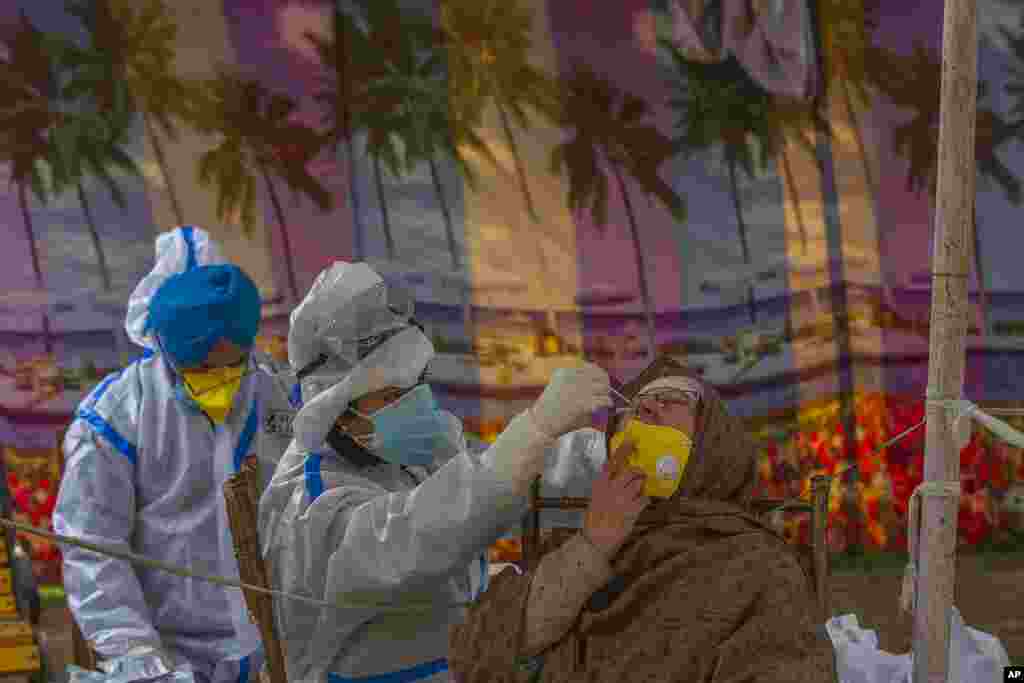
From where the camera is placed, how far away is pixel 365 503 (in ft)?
9.48

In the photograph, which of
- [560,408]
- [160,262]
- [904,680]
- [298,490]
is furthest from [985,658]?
[160,262]

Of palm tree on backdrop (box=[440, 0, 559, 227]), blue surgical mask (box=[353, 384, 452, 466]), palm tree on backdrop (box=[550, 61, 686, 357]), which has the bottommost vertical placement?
blue surgical mask (box=[353, 384, 452, 466])

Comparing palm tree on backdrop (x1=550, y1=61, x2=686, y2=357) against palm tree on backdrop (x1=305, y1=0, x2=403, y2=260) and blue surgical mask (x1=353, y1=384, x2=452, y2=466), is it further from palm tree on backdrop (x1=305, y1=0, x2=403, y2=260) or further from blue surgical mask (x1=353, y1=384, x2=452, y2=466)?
blue surgical mask (x1=353, y1=384, x2=452, y2=466)

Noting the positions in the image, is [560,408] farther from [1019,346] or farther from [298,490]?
[1019,346]

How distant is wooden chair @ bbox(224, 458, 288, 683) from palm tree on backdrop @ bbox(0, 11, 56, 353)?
369 centimetres

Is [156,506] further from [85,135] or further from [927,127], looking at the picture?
[927,127]

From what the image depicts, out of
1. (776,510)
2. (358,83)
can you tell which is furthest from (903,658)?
(358,83)

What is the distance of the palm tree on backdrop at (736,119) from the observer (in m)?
6.65

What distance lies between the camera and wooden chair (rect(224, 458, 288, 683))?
2.91 meters

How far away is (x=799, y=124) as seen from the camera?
6738 millimetres

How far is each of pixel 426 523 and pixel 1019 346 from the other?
4800mm

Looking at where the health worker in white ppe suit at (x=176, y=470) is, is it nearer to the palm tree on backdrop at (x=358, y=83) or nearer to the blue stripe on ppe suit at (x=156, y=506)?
the blue stripe on ppe suit at (x=156, y=506)

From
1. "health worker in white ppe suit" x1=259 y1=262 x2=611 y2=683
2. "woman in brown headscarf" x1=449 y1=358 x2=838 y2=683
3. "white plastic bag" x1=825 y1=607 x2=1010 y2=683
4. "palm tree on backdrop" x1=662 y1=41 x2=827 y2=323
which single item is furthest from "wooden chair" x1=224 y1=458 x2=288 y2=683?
"palm tree on backdrop" x1=662 y1=41 x2=827 y2=323

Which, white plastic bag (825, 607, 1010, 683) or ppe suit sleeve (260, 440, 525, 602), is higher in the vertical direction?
ppe suit sleeve (260, 440, 525, 602)
